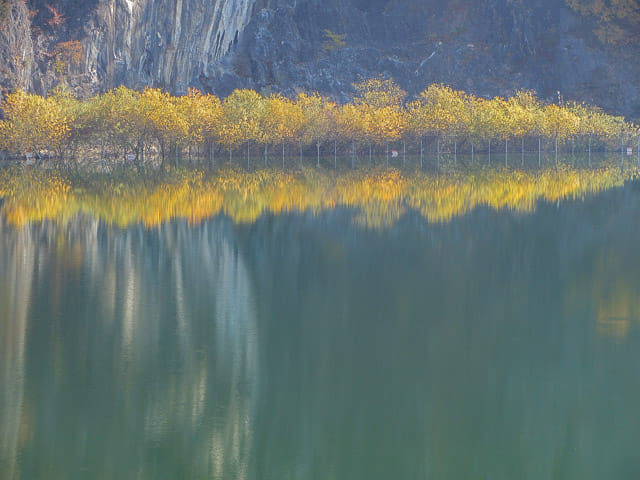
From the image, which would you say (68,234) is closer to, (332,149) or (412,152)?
(332,149)

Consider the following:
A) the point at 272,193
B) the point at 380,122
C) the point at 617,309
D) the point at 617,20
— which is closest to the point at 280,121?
the point at 380,122

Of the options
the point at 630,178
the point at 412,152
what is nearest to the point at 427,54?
the point at 412,152

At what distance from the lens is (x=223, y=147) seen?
86.4m

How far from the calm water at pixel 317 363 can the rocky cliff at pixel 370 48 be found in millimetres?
72810

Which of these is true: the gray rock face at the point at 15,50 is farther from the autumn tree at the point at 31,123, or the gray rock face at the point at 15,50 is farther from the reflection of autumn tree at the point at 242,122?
the reflection of autumn tree at the point at 242,122

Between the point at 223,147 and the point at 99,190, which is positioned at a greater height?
the point at 223,147

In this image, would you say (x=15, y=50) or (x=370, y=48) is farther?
(x=370, y=48)

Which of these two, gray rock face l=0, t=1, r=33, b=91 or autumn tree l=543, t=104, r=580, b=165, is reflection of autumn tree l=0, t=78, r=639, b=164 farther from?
gray rock face l=0, t=1, r=33, b=91

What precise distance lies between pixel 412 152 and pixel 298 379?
87680 mm

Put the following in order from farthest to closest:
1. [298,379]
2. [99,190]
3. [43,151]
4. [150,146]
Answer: [150,146] → [43,151] → [99,190] → [298,379]

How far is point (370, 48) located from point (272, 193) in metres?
76.3

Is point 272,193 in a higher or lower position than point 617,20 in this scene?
lower

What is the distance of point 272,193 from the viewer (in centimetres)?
4225

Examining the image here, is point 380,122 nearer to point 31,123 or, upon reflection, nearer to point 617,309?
point 31,123
